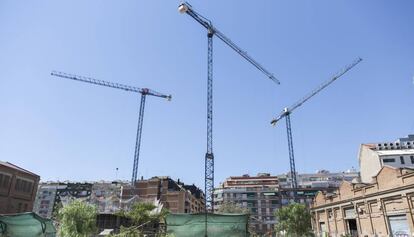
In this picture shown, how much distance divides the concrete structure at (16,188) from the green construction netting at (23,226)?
39.3 metres

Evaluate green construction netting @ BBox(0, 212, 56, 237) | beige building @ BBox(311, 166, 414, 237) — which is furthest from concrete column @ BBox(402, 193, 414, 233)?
green construction netting @ BBox(0, 212, 56, 237)

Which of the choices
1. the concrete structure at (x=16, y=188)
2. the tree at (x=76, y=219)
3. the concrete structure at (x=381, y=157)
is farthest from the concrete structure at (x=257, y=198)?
the tree at (x=76, y=219)

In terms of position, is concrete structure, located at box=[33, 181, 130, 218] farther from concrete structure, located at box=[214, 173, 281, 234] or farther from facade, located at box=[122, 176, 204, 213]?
concrete structure, located at box=[214, 173, 281, 234]

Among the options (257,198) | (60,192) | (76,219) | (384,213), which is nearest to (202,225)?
(76,219)

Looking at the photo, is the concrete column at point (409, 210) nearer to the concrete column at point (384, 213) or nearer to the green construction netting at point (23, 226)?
the concrete column at point (384, 213)

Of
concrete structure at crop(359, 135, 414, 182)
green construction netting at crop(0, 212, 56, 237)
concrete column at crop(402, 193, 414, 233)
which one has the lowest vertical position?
green construction netting at crop(0, 212, 56, 237)

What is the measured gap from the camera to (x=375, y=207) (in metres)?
32.9

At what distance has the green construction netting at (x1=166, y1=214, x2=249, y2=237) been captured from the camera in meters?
12.1

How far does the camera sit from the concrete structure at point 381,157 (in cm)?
6225

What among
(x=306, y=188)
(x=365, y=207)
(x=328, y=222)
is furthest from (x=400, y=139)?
(x=365, y=207)

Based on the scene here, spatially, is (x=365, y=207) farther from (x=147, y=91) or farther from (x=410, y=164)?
(x=147, y=91)

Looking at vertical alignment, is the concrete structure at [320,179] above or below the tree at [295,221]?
above

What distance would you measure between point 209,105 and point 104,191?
74.9 m

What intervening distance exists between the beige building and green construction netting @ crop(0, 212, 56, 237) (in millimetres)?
29679
